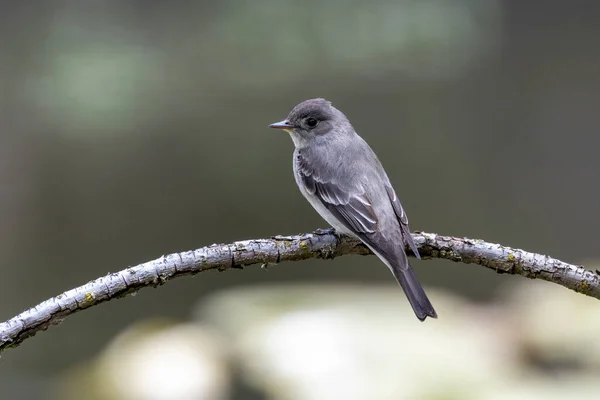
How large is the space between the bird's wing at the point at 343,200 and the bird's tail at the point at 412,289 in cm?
17

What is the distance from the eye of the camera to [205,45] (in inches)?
237

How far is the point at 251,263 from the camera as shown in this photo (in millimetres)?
2135

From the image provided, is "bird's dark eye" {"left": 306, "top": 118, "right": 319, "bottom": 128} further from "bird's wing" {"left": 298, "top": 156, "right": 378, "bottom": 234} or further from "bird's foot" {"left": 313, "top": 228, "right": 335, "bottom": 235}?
"bird's foot" {"left": 313, "top": 228, "right": 335, "bottom": 235}

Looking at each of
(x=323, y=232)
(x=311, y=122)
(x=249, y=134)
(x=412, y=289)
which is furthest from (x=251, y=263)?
(x=249, y=134)

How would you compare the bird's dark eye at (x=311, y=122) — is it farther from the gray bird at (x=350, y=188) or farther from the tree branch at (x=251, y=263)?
the tree branch at (x=251, y=263)

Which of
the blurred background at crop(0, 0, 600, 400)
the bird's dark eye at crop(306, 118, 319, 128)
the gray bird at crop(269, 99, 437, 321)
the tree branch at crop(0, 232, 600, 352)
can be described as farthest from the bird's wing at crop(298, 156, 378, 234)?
the blurred background at crop(0, 0, 600, 400)

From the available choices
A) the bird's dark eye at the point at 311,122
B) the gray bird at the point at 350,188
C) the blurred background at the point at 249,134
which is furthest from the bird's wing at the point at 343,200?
the blurred background at the point at 249,134

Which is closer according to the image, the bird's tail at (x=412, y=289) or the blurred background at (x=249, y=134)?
the bird's tail at (x=412, y=289)

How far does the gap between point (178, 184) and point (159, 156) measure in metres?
0.30

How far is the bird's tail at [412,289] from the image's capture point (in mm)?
2387

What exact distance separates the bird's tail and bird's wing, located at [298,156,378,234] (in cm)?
17

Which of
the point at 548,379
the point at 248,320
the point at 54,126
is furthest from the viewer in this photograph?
the point at 54,126

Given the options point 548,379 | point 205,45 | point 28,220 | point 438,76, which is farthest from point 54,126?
point 548,379

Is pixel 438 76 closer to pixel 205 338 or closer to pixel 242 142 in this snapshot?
pixel 242 142
